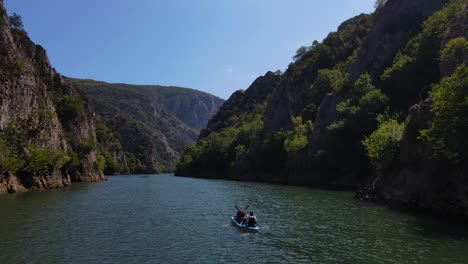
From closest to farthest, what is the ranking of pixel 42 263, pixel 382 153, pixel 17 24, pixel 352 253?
pixel 42 263 → pixel 352 253 → pixel 382 153 → pixel 17 24

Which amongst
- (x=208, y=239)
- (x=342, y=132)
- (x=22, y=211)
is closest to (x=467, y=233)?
(x=208, y=239)

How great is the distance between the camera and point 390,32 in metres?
106

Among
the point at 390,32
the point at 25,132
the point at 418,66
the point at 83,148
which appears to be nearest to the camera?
the point at 25,132

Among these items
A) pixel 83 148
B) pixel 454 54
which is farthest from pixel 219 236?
pixel 83 148

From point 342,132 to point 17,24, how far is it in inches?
3979

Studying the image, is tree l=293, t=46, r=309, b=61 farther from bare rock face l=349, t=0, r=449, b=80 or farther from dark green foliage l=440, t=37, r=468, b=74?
dark green foliage l=440, t=37, r=468, b=74

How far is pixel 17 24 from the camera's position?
415 feet

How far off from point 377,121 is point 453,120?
5068 centimetres

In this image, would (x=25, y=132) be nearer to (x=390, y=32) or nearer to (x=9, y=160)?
(x=9, y=160)

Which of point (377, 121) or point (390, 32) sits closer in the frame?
point (377, 121)

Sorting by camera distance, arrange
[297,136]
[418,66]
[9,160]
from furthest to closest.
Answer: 1. [297,136]
2. [418,66]
3. [9,160]

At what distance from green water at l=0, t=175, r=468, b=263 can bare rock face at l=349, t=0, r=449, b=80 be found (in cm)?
6188

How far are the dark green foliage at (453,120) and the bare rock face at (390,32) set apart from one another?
65178 mm

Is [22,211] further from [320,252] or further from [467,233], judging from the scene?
[467,233]
